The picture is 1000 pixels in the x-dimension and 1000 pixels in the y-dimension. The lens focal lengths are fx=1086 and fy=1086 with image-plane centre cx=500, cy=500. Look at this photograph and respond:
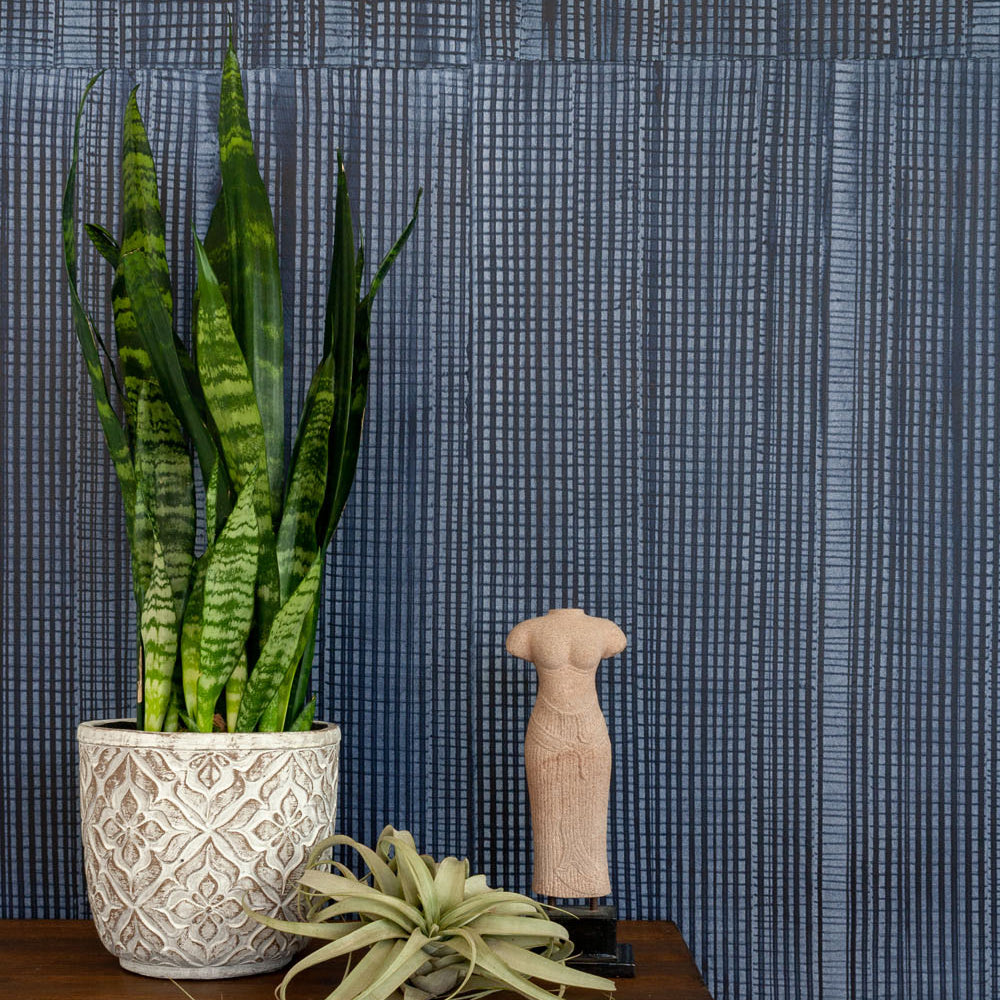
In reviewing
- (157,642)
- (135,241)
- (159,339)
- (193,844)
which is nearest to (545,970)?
(193,844)

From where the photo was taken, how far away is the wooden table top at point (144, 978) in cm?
94

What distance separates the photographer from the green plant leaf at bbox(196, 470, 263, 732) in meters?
0.96

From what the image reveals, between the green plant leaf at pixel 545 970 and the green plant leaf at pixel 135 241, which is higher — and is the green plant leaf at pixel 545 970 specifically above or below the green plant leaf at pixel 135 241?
below

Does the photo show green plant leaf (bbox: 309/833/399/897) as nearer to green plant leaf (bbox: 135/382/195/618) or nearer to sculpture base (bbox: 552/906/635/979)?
sculpture base (bbox: 552/906/635/979)

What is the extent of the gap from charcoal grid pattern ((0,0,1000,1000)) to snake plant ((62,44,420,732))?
0.65ft

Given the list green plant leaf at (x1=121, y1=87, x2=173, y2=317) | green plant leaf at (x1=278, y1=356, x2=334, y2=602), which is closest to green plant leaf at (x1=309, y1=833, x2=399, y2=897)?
green plant leaf at (x1=278, y1=356, x2=334, y2=602)

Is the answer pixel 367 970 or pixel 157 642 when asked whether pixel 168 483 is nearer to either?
pixel 157 642

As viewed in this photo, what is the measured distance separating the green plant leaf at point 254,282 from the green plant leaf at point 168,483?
0.09 m

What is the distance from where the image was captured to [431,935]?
0.89m

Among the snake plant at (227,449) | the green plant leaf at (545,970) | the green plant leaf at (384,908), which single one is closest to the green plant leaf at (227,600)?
the snake plant at (227,449)

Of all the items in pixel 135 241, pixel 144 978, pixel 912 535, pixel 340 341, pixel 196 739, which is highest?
pixel 135 241

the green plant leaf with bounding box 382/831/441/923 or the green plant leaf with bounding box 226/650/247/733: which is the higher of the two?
the green plant leaf with bounding box 226/650/247/733

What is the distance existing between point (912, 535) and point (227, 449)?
791mm

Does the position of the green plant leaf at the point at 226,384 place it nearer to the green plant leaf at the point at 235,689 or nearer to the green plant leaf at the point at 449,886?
the green plant leaf at the point at 235,689
